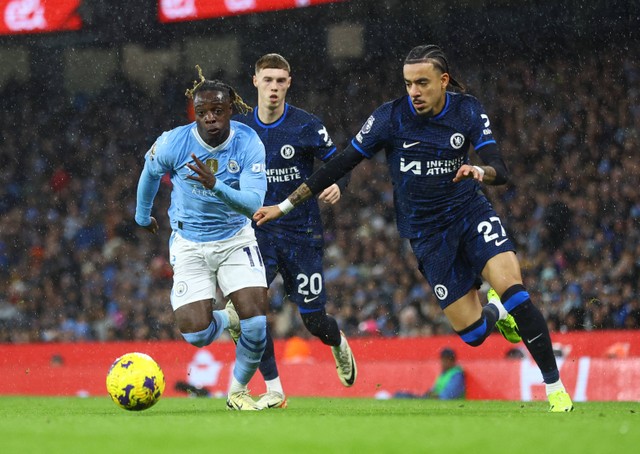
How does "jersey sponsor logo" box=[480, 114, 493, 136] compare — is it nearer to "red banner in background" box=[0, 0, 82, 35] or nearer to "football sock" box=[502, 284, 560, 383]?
"football sock" box=[502, 284, 560, 383]

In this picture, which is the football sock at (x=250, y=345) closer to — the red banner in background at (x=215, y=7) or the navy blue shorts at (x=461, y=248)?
the navy blue shorts at (x=461, y=248)

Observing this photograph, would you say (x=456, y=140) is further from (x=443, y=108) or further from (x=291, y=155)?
(x=291, y=155)

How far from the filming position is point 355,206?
1852 cm

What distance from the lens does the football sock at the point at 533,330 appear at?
7297 millimetres

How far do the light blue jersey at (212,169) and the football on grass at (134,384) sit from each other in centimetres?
119

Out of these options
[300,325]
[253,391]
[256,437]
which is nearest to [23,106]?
[300,325]

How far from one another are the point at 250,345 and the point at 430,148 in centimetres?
181

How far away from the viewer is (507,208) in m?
16.8

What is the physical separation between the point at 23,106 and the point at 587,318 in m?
12.8

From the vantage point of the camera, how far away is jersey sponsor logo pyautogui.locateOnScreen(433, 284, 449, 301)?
316 inches

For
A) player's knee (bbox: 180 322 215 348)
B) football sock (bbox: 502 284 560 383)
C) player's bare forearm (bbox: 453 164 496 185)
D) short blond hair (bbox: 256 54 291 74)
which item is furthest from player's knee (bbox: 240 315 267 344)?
short blond hair (bbox: 256 54 291 74)

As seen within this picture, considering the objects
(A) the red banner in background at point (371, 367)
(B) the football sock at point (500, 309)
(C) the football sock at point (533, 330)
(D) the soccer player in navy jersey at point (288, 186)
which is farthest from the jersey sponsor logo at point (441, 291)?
(A) the red banner in background at point (371, 367)

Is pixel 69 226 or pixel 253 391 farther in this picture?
pixel 69 226

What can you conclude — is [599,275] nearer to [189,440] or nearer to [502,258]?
[502,258]
